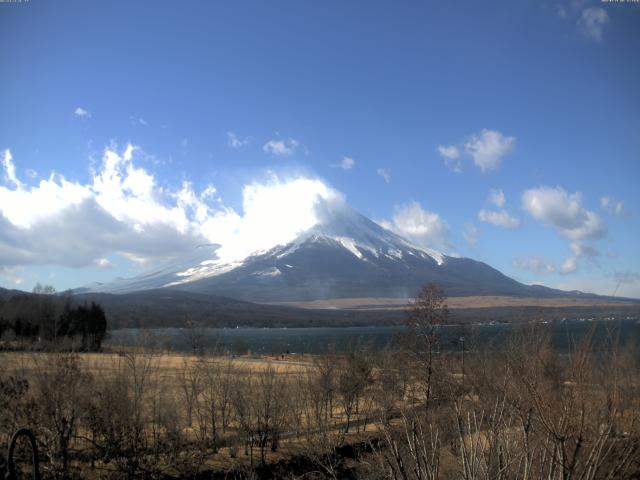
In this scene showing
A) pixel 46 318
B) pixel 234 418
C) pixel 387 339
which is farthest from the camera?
pixel 387 339

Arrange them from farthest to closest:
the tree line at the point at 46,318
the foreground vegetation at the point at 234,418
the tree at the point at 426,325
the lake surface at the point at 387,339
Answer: the tree line at the point at 46,318 → the tree at the point at 426,325 → the foreground vegetation at the point at 234,418 → the lake surface at the point at 387,339

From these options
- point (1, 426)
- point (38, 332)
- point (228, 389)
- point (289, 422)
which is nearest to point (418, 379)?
point (289, 422)

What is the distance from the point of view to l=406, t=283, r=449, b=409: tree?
101ft

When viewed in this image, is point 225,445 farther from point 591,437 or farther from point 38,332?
point 38,332

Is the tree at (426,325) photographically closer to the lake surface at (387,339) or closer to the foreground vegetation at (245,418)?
the foreground vegetation at (245,418)

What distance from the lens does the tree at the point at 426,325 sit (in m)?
30.7

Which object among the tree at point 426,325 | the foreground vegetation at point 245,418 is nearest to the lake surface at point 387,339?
the foreground vegetation at point 245,418

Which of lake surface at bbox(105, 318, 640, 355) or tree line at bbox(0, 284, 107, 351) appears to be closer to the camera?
lake surface at bbox(105, 318, 640, 355)

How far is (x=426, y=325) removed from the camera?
31.5 meters

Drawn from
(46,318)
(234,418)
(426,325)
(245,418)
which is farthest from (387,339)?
(245,418)

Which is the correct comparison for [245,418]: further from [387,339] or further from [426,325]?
[387,339]

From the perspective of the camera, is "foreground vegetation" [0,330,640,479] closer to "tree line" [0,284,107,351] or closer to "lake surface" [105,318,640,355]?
"lake surface" [105,318,640,355]

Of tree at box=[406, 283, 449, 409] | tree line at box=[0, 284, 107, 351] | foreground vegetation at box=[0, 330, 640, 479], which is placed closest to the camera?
foreground vegetation at box=[0, 330, 640, 479]

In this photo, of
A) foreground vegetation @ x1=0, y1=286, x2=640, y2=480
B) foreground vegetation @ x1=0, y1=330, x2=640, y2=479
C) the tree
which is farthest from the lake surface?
the tree
